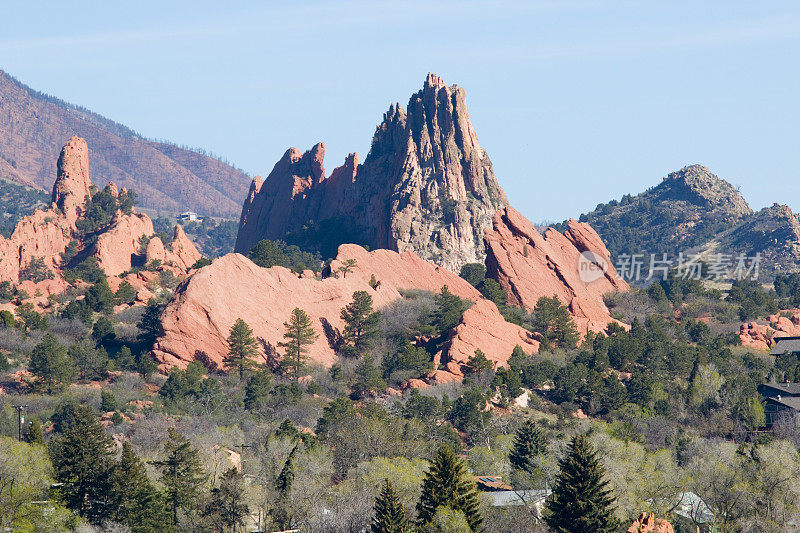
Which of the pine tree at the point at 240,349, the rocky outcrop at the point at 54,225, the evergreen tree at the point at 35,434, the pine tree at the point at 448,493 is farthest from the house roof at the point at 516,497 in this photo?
the rocky outcrop at the point at 54,225

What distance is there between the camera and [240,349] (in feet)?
324

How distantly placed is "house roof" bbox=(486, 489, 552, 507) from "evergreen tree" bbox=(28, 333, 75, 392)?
4141 cm

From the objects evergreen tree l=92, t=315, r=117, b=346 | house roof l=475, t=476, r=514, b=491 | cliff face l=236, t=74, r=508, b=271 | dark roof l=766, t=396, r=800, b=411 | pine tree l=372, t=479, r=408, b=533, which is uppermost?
cliff face l=236, t=74, r=508, b=271

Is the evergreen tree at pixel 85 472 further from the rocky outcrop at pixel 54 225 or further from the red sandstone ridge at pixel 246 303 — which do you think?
the rocky outcrop at pixel 54 225

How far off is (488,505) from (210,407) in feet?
118

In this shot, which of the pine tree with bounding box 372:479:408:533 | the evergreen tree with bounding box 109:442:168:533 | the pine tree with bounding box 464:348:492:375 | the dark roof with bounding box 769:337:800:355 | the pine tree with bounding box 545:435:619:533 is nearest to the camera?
the pine tree with bounding box 372:479:408:533

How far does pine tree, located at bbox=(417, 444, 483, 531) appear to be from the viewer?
174 ft

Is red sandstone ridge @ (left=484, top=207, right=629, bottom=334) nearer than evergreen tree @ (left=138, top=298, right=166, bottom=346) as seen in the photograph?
No

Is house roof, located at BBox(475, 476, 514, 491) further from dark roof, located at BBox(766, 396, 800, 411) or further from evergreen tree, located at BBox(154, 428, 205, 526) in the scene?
dark roof, located at BBox(766, 396, 800, 411)

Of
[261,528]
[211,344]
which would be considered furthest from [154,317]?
[261,528]

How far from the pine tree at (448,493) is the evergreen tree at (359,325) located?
171 ft

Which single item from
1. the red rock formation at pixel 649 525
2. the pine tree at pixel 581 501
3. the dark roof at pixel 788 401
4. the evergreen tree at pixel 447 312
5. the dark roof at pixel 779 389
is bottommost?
the red rock formation at pixel 649 525

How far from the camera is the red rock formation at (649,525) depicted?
182 feet

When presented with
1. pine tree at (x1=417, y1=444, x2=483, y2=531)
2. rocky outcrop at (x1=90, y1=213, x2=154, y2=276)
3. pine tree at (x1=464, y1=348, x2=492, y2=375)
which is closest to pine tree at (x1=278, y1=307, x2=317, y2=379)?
pine tree at (x1=464, y1=348, x2=492, y2=375)
